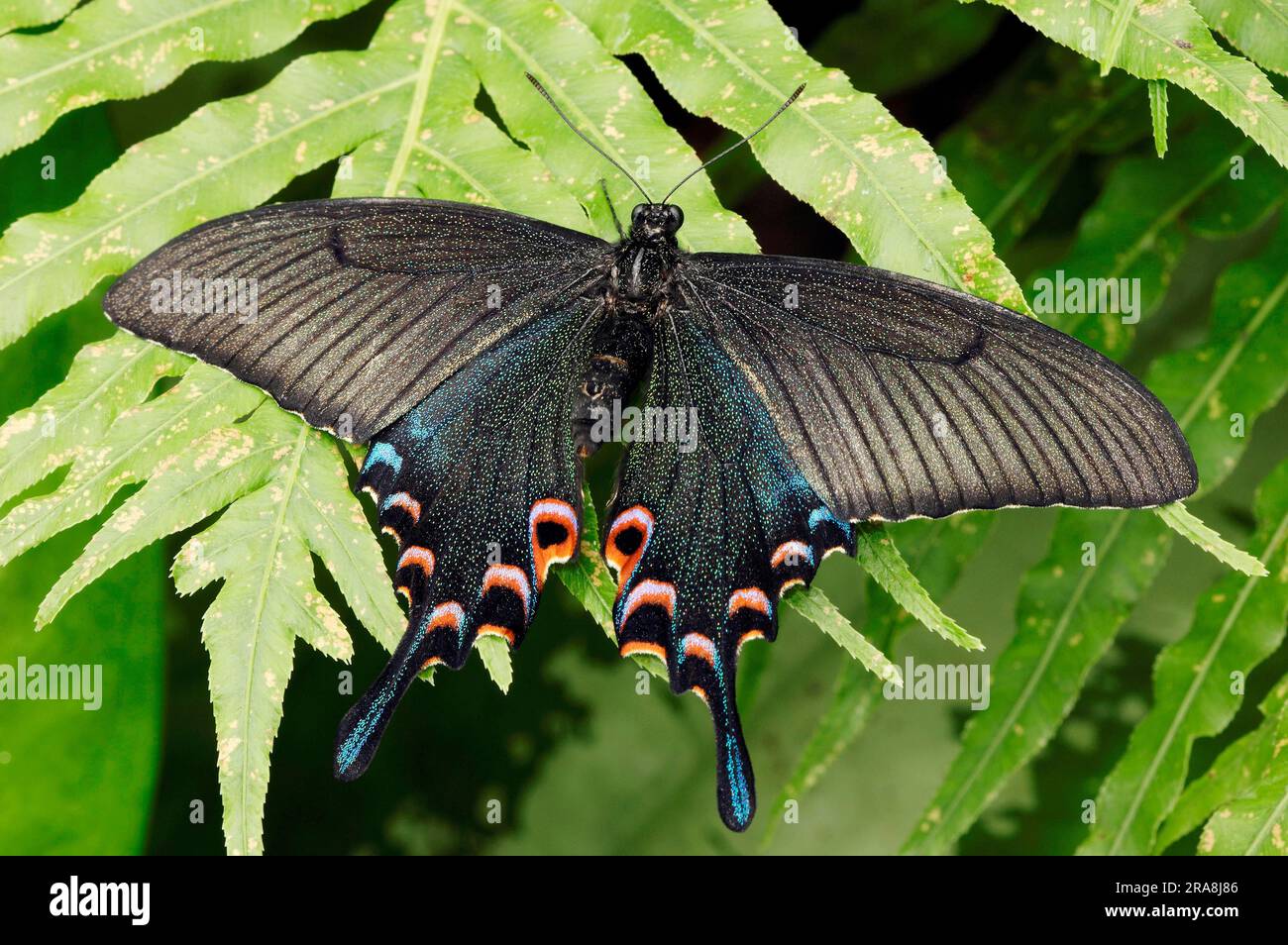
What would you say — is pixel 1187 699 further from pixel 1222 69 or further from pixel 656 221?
pixel 656 221

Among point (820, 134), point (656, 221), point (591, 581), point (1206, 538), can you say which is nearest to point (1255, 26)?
point (820, 134)

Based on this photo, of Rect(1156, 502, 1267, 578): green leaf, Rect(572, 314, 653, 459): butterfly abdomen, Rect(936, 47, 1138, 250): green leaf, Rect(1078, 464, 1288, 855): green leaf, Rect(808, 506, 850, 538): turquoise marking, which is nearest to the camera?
Rect(1156, 502, 1267, 578): green leaf

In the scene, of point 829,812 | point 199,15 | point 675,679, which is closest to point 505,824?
point 829,812

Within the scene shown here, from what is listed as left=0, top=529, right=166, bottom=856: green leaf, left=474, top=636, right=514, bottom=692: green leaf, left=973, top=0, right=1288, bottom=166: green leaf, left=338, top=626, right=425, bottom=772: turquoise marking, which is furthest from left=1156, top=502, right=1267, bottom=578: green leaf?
left=0, top=529, right=166, bottom=856: green leaf

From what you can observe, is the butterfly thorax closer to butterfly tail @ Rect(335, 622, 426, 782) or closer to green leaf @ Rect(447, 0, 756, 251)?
green leaf @ Rect(447, 0, 756, 251)

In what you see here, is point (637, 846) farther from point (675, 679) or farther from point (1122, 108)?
point (1122, 108)

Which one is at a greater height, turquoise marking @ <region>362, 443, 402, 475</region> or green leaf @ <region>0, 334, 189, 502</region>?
green leaf @ <region>0, 334, 189, 502</region>

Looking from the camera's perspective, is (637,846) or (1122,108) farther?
(637,846)
